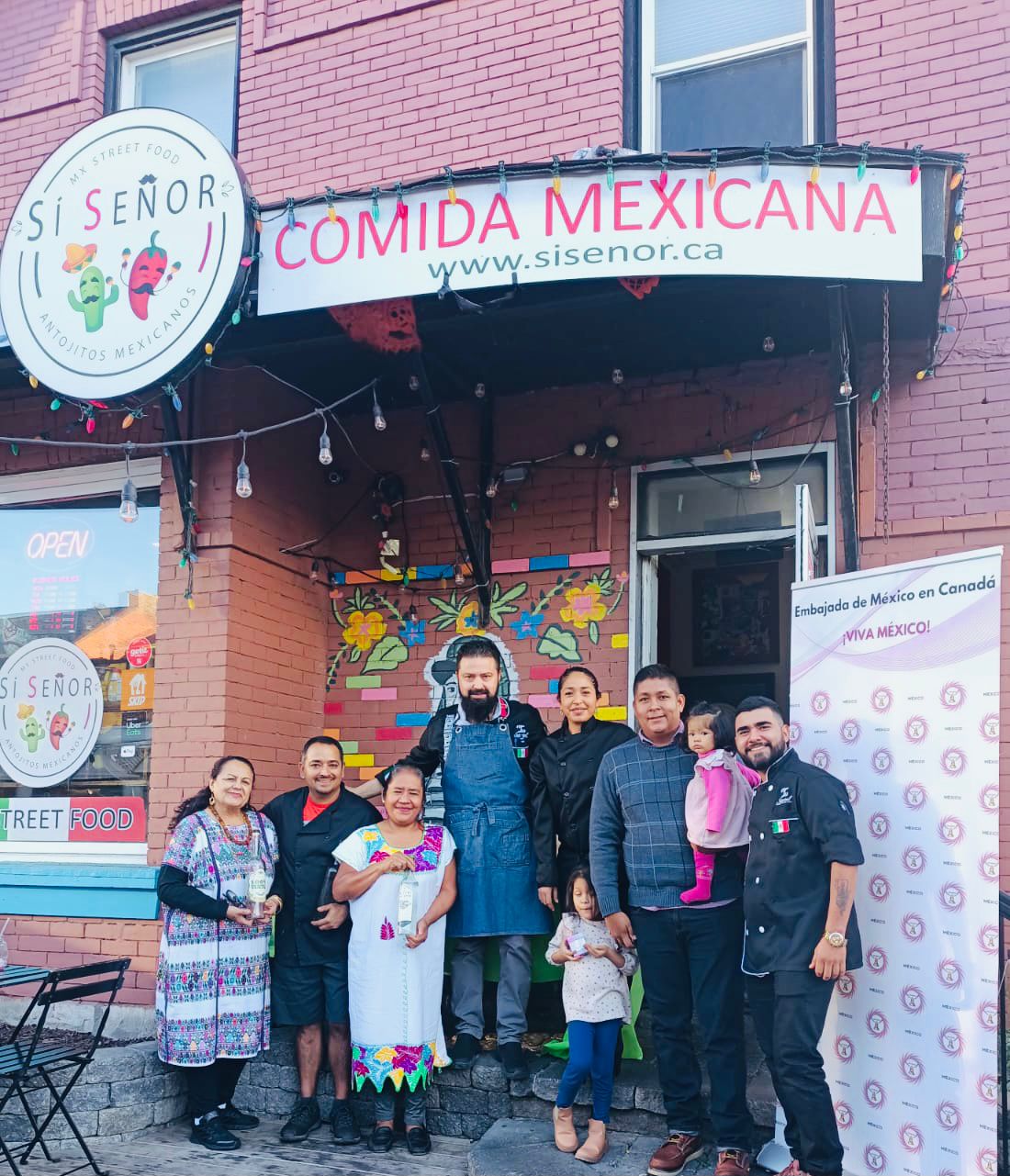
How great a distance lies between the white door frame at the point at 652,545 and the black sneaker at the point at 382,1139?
2.58m

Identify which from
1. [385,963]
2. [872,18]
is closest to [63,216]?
[385,963]

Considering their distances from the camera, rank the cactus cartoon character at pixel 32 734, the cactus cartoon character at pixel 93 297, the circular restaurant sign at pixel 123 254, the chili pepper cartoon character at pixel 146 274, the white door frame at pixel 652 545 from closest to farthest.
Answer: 1. the circular restaurant sign at pixel 123 254
2. the chili pepper cartoon character at pixel 146 274
3. the cactus cartoon character at pixel 93 297
4. the white door frame at pixel 652 545
5. the cactus cartoon character at pixel 32 734

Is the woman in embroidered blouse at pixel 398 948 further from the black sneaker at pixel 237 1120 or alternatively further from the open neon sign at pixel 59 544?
the open neon sign at pixel 59 544

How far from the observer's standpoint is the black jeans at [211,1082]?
5531 millimetres

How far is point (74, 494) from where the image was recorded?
7617mm

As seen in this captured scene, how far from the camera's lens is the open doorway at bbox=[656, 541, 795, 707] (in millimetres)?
9117

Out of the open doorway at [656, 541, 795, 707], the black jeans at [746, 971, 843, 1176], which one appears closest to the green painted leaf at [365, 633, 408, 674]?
the open doorway at [656, 541, 795, 707]

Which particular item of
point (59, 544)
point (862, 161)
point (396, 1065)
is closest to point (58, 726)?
point (59, 544)

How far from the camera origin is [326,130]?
7.95 metres

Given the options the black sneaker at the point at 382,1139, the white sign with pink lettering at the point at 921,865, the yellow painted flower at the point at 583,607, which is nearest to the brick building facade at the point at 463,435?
the yellow painted flower at the point at 583,607

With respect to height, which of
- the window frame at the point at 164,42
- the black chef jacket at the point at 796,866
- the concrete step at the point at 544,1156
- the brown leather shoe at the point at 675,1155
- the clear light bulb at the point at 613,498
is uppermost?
the window frame at the point at 164,42

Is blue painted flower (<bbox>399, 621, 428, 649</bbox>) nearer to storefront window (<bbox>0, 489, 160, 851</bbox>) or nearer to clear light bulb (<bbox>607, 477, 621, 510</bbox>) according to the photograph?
clear light bulb (<bbox>607, 477, 621, 510</bbox>)

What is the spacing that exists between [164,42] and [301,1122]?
7.42 meters

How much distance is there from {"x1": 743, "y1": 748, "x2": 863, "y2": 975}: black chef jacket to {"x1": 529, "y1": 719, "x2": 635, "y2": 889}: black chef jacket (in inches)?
39.3
